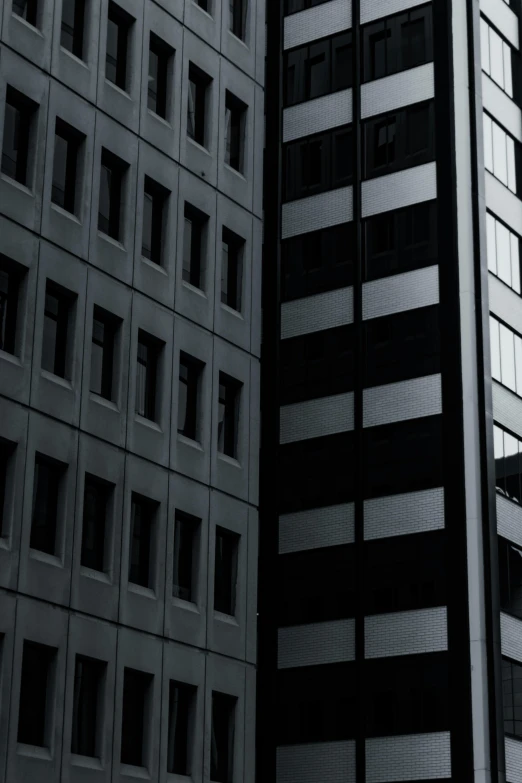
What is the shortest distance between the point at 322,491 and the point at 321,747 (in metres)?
9.51

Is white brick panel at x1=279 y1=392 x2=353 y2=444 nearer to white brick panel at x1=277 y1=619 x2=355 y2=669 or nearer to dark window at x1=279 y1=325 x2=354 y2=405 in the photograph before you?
dark window at x1=279 y1=325 x2=354 y2=405

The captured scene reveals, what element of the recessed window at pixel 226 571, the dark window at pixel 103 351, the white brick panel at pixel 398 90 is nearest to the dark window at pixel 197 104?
the dark window at pixel 103 351

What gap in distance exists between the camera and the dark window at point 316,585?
54.2m

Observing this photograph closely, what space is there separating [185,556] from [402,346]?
19583 millimetres

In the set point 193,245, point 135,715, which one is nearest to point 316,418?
point 193,245

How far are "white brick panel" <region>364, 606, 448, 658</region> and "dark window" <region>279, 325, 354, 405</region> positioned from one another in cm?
A: 924

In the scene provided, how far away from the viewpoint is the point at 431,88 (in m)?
58.1

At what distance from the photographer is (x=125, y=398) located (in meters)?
37.3

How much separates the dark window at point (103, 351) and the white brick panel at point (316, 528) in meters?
19.4

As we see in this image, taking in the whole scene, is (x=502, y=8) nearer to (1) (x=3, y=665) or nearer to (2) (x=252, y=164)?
(2) (x=252, y=164)

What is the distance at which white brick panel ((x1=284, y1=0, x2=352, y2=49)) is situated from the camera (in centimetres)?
6141

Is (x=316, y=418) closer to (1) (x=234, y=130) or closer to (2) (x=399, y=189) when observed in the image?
(2) (x=399, y=189)

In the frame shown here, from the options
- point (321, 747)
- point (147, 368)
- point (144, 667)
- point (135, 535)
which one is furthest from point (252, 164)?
point (321, 747)

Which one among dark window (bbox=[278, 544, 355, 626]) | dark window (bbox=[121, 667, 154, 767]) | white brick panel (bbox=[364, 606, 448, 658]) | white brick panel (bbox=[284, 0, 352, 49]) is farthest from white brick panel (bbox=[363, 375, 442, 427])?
dark window (bbox=[121, 667, 154, 767])
